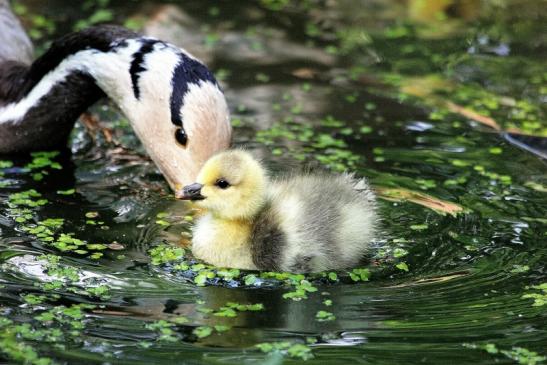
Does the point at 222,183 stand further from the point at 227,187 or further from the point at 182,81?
the point at 182,81

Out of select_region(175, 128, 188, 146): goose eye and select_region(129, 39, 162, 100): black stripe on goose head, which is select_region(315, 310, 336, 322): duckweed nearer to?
select_region(175, 128, 188, 146): goose eye

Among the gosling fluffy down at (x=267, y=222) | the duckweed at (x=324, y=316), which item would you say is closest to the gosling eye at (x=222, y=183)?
the gosling fluffy down at (x=267, y=222)

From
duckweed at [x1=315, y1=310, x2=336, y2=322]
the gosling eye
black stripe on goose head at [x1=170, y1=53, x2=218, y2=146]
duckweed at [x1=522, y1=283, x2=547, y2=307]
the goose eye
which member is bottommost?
duckweed at [x1=522, y1=283, x2=547, y2=307]

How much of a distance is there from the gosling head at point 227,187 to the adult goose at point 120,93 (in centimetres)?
65

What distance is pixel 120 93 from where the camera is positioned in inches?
255

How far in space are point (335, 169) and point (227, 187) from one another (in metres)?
1.77

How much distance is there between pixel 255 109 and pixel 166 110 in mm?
1882

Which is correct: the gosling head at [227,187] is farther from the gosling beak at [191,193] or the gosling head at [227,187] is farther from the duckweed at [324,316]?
the duckweed at [324,316]

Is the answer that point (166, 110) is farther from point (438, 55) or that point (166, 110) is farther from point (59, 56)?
point (438, 55)

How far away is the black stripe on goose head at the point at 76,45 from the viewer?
6629mm

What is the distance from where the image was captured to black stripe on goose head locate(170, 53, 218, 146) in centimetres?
590

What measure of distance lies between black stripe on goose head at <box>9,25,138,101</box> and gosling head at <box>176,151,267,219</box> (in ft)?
5.65

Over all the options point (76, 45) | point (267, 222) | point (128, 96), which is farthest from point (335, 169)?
point (76, 45)

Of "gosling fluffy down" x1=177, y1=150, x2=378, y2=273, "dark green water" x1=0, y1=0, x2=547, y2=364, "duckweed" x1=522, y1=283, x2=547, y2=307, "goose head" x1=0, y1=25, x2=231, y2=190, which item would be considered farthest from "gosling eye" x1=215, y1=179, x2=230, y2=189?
"duckweed" x1=522, y1=283, x2=547, y2=307
